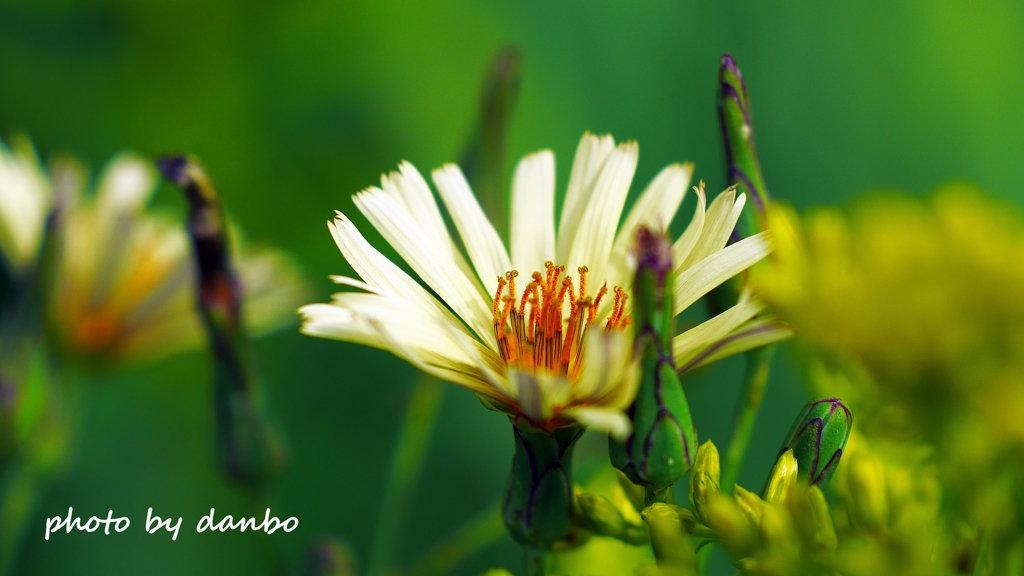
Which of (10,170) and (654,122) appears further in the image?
(654,122)

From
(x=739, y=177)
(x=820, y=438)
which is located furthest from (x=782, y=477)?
(x=739, y=177)

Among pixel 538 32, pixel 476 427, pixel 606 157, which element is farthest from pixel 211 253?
pixel 538 32

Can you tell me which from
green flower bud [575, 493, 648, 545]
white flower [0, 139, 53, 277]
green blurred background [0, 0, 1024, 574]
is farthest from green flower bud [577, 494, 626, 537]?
green blurred background [0, 0, 1024, 574]

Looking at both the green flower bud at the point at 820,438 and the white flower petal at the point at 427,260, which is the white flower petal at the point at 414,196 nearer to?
the white flower petal at the point at 427,260

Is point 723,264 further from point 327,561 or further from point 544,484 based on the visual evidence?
point 327,561

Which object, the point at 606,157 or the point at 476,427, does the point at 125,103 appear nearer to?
the point at 476,427

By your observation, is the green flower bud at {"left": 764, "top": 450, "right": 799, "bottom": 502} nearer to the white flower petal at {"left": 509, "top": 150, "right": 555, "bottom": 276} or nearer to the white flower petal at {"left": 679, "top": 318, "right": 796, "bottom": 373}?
the white flower petal at {"left": 679, "top": 318, "right": 796, "bottom": 373}
